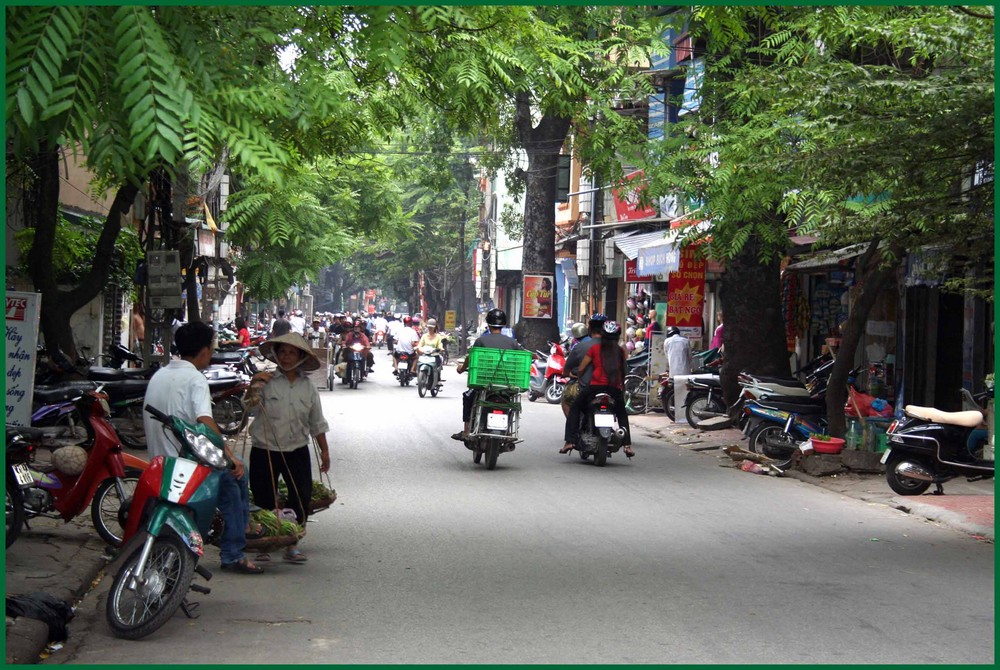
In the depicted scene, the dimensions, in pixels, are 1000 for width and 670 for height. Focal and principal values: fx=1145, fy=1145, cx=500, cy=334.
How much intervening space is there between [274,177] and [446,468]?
8877 mm

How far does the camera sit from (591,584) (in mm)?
7691

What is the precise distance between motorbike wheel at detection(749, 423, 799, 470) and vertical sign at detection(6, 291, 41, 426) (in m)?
9.11

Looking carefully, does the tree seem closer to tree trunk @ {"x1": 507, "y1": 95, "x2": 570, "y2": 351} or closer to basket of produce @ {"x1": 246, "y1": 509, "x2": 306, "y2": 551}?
basket of produce @ {"x1": 246, "y1": 509, "x2": 306, "y2": 551}

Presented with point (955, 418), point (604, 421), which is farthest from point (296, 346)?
point (955, 418)

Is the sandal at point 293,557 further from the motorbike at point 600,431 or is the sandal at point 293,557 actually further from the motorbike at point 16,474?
the motorbike at point 600,431

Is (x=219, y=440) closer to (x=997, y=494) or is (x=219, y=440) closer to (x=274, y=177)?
(x=274, y=177)

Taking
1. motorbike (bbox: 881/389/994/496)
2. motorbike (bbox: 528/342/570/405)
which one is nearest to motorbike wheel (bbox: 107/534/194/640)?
motorbike (bbox: 881/389/994/496)

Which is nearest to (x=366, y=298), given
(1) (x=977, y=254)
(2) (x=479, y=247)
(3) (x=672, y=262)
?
(2) (x=479, y=247)

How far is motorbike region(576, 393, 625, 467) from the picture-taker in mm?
14375

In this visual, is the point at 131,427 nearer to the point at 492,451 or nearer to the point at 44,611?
the point at 492,451

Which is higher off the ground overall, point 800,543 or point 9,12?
point 9,12

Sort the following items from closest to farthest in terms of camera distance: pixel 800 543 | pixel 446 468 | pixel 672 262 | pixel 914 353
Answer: pixel 800 543, pixel 446 468, pixel 914 353, pixel 672 262

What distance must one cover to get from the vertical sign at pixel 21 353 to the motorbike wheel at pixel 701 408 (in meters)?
12.8

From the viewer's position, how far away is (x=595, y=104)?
1552cm
